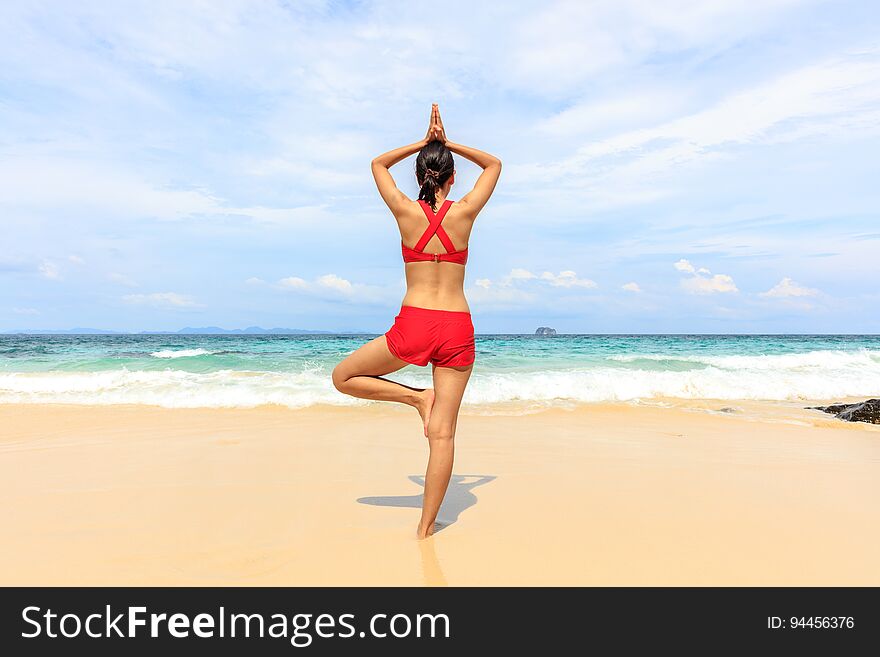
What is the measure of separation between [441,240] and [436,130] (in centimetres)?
72

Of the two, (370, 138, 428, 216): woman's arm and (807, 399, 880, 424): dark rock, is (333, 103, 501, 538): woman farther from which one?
(807, 399, 880, 424): dark rock

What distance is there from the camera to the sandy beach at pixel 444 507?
3.15 metres

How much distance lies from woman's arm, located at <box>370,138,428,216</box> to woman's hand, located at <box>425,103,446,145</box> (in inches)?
1.5

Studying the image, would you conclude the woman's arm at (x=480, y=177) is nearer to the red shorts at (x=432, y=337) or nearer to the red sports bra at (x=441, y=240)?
the red sports bra at (x=441, y=240)

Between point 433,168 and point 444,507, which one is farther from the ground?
point 433,168

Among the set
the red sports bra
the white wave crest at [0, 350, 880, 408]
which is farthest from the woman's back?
the white wave crest at [0, 350, 880, 408]

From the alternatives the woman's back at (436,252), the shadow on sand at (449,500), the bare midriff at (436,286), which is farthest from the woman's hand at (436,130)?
the shadow on sand at (449,500)

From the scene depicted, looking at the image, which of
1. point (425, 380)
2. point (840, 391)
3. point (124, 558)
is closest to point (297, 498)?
point (124, 558)

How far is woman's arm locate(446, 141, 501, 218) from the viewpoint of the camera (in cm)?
373

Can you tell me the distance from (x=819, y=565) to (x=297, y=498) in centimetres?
337

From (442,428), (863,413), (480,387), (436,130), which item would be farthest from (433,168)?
(863,413)

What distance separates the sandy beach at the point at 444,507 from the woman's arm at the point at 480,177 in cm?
205

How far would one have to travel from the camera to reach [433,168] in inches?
149

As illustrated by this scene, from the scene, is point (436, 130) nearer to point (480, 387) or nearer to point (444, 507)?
point (444, 507)
